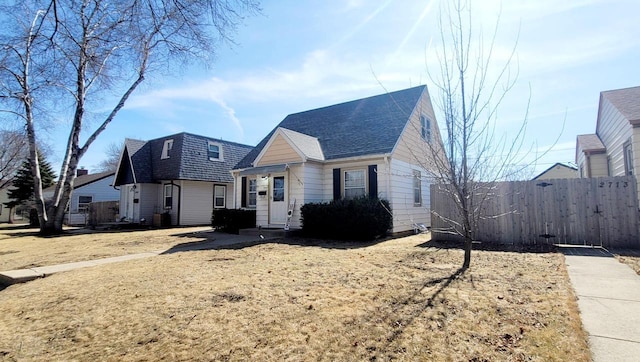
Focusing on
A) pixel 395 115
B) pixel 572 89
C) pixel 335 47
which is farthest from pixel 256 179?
pixel 572 89

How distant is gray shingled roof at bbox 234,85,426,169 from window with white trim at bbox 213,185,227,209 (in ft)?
22.3

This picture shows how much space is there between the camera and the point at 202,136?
22.9 metres

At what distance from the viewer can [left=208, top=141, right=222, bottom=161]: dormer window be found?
22844mm

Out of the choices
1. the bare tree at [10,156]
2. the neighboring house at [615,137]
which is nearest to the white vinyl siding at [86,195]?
the bare tree at [10,156]

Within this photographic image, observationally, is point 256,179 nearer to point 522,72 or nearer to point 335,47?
point 335,47

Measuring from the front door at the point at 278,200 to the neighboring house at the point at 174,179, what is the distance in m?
7.87

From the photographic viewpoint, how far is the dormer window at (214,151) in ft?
74.9

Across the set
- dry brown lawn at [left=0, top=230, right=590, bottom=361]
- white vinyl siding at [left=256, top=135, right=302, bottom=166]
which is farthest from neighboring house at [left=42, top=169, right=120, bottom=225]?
dry brown lawn at [left=0, top=230, right=590, bottom=361]

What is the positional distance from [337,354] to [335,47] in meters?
6.07

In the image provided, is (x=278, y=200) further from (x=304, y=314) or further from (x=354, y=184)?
(x=304, y=314)

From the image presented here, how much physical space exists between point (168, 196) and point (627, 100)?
23168 millimetres

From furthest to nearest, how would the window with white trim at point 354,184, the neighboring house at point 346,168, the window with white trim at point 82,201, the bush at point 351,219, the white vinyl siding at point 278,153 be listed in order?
the window with white trim at point 82,201 → the white vinyl siding at point 278,153 → the window with white trim at point 354,184 → the neighboring house at point 346,168 → the bush at point 351,219

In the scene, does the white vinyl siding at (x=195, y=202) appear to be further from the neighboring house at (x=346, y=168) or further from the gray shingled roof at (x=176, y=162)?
the neighboring house at (x=346, y=168)

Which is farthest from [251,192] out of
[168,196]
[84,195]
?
[84,195]
